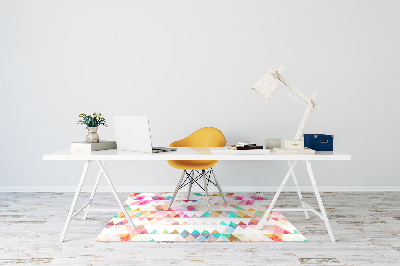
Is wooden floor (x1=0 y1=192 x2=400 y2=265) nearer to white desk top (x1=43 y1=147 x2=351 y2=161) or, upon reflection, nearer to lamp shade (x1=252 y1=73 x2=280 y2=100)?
white desk top (x1=43 y1=147 x2=351 y2=161)

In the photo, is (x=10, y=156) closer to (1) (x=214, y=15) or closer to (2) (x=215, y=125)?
(2) (x=215, y=125)

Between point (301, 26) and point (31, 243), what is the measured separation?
351 centimetres

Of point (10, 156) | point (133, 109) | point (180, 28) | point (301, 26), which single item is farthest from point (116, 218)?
point (301, 26)

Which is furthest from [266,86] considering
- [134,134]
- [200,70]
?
[200,70]

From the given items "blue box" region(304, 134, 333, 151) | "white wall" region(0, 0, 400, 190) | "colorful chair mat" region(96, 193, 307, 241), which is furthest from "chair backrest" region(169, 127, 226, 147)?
"blue box" region(304, 134, 333, 151)

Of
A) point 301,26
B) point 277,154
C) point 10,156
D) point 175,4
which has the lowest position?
point 10,156

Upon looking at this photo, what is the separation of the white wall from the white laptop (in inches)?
56.9

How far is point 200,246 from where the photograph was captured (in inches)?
78.3

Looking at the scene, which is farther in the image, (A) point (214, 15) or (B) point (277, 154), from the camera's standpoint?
(A) point (214, 15)

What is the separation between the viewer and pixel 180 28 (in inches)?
137

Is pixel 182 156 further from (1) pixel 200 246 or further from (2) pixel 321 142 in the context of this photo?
(2) pixel 321 142

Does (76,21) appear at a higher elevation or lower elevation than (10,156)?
higher

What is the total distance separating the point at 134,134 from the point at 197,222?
98 cm

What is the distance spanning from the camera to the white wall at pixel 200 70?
346 cm
